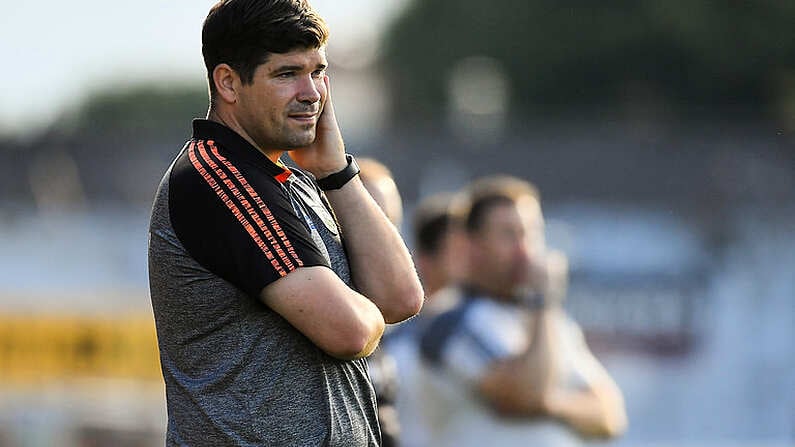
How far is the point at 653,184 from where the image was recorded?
14.3m

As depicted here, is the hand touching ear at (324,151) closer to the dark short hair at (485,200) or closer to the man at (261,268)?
the man at (261,268)

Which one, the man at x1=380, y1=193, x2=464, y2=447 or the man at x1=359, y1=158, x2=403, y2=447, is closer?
the man at x1=359, y1=158, x2=403, y2=447

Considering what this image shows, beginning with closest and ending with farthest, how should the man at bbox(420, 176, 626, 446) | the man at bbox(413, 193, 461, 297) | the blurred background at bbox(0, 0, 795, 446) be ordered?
the man at bbox(420, 176, 626, 446) < the man at bbox(413, 193, 461, 297) < the blurred background at bbox(0, 0, 795, 446)

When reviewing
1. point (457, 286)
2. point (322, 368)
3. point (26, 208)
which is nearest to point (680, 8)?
point (26, 208)

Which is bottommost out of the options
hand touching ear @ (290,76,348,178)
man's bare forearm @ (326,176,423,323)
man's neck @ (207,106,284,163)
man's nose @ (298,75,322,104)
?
man's bare forearm @ (326,176,423,323)

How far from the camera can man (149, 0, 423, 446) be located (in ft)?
9.25

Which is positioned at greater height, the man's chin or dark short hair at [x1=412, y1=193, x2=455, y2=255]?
the man's chin

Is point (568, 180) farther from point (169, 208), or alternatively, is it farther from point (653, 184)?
point (169, 208)

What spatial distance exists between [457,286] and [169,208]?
3.05m

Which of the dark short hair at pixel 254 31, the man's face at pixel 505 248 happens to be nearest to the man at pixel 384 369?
the man's face at pixel 505 248

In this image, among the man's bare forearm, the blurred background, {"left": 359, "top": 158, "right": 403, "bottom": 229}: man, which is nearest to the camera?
the man's bare forearm

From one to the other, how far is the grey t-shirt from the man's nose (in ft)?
0.56

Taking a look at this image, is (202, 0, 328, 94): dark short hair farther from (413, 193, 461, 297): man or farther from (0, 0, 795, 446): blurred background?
(0, 0, 795, 446): blurred background

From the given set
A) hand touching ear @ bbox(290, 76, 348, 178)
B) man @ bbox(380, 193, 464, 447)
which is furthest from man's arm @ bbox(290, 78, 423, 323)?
man @ bbox(380, 193, 464, 447)
